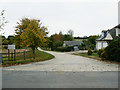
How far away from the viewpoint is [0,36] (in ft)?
33.1

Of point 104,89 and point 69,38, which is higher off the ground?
point 69,38

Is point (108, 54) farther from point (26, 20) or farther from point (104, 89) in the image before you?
point (26, 20)

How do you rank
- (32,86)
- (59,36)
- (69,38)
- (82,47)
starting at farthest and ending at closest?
1. (69,38)
2. (59,36)
3. (82,47)
4. (32,86)

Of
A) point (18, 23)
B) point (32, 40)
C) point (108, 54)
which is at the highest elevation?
point (18, 23)

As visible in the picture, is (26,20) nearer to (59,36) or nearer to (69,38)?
(59,36)

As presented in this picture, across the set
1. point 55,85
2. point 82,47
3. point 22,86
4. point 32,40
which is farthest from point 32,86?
point 82,47

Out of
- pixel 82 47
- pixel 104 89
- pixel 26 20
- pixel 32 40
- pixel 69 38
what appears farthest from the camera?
pixel 69 38

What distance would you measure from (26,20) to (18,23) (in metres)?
2.01

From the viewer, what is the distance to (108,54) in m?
11.6

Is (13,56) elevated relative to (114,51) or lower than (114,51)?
lower

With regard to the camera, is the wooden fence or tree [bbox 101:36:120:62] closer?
tree [bbox 101:36:120:62]

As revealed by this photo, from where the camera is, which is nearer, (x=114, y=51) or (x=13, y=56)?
(x=114, y=51)

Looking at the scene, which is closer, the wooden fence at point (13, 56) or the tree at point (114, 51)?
the tree at point (114, 51)

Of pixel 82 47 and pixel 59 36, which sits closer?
pixel 82 47
